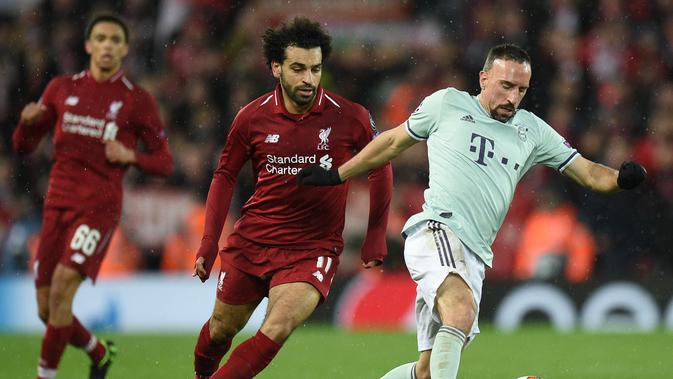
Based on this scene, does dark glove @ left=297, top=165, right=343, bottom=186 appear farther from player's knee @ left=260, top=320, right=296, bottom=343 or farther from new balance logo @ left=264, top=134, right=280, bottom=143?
player's knee @ left=260, top=320, right=296, bottom=343

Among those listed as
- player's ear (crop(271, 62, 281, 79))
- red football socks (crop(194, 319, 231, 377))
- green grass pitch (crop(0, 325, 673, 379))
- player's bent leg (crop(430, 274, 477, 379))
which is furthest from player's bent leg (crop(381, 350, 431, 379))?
green grass pitch (crop(0, 325, 673, 379))

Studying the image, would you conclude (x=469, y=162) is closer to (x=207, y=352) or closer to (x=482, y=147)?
(x=482, y=147)

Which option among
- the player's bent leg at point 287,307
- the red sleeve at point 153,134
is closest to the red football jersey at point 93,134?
the red sleeve at point 153,134

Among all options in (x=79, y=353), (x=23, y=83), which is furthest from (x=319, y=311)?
(x=23, y=83)

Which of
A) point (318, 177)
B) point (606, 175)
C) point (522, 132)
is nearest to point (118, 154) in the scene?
point (318, 177)

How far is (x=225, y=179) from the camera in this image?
24.4 ft

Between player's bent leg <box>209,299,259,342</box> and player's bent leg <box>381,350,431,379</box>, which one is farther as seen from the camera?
player's bent leg <box>209,299,259,342</box>

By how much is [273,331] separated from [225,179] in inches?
42.8

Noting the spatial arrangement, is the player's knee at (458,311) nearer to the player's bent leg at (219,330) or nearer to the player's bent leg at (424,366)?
the player's bent leg at (424,366)

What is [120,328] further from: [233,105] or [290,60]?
[290,60]

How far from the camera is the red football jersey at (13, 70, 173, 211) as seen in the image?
8773 millimetres

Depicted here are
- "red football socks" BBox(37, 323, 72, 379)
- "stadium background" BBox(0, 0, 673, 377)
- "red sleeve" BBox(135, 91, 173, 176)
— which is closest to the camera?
"red football socks" BBox(37, 323, 72, 379)

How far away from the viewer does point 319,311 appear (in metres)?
14.1

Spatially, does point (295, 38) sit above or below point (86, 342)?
above
